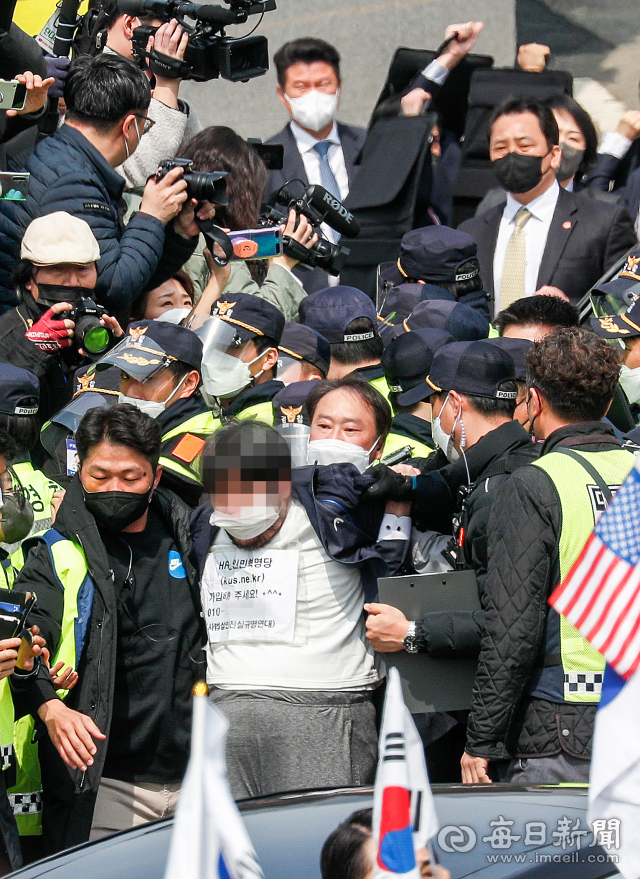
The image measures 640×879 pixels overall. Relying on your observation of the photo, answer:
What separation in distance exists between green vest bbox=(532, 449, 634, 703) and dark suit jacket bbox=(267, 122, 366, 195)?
4.41 metres

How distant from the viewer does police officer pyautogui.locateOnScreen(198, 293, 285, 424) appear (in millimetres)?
5328

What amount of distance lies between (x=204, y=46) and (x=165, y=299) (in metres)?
1.30

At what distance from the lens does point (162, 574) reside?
14.5ft

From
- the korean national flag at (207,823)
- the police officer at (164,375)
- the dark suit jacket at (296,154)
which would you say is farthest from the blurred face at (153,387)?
the korean national flag at (207,823)

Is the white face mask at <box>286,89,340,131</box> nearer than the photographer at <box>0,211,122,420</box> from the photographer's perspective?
No

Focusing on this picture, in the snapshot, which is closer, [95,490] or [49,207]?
[95,490]

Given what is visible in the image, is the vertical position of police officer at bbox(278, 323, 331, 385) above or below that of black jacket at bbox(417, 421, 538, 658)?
above

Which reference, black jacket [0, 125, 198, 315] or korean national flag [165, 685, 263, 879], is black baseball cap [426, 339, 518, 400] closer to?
black jacket [0, 125, 198, 315]

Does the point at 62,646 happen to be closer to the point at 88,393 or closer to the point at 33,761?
the point at 33,761

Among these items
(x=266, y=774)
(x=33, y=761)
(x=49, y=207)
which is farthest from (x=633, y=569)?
(x=49, y=207)

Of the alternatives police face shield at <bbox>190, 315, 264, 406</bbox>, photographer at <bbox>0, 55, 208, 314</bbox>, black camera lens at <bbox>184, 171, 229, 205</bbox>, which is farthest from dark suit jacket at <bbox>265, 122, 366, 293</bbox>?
police face shield at <bbox>190, 315, 264, 406</bbox>

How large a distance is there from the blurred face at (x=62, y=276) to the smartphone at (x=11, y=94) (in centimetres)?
68

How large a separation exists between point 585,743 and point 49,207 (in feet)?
11.0

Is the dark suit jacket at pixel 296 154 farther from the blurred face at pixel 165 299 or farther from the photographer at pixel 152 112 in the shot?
the blurred face at pixel 165 299
